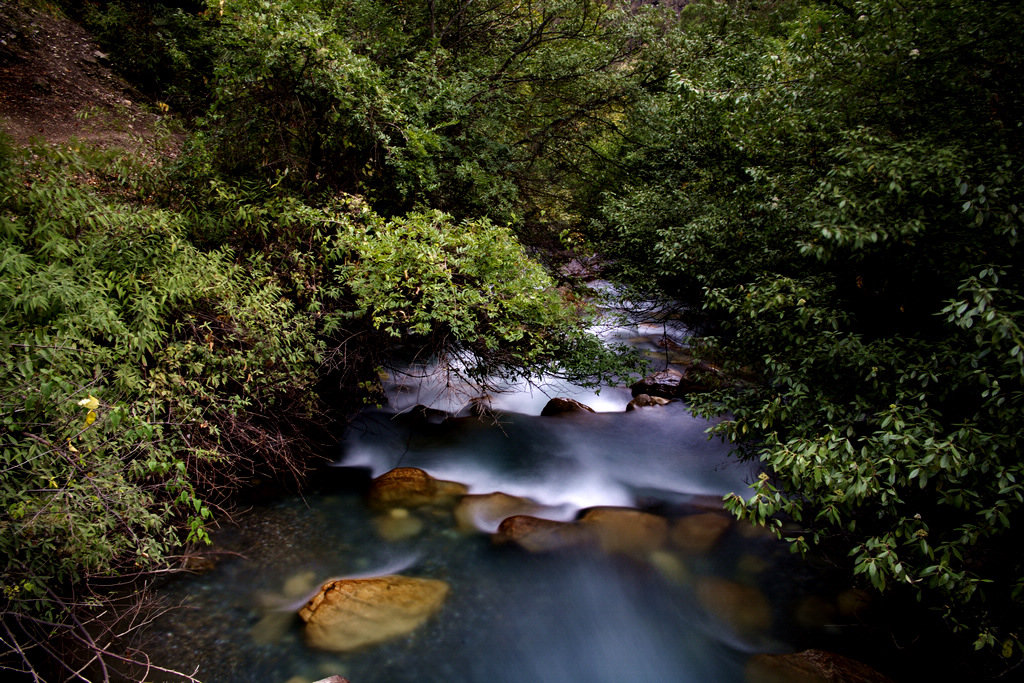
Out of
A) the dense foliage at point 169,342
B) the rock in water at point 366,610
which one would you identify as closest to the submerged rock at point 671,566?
the rock in water at point 366,610

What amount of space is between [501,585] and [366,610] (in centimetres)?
136

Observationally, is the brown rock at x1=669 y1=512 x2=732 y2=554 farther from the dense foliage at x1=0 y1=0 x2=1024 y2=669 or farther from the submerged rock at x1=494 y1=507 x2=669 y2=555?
the dense foliage at x1=0 y1=0 x2=1024 y2=669

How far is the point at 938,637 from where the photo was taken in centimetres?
425

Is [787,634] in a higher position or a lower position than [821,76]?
lower

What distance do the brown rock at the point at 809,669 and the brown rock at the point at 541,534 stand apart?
197 centimetres

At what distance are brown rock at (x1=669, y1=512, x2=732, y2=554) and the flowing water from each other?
90 millimetres

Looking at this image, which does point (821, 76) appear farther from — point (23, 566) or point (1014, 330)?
point (23, 566)

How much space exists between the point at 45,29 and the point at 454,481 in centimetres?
1344

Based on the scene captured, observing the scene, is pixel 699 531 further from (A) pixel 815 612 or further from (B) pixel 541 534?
(B) pixel 541 534

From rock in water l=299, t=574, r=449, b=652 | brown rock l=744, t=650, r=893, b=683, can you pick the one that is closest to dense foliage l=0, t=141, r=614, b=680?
rock in water l=299, t=574, r=449, b=652

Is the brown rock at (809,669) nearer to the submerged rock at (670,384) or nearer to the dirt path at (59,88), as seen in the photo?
the submerged rock at (670,384)

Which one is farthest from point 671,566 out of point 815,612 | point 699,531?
point 815,612

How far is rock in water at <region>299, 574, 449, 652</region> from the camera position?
425 cm

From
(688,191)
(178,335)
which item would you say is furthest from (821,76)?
(178,335)
